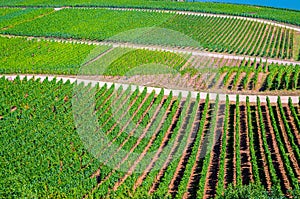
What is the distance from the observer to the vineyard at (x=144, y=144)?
35500mm

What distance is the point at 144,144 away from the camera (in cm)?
4169

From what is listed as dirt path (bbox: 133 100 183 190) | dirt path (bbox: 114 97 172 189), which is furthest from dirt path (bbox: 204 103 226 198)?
dirt path (bbox: 114 97 172 189)

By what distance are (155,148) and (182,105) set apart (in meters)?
11.1

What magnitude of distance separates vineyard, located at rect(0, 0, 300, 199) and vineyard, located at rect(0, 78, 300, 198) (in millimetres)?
121

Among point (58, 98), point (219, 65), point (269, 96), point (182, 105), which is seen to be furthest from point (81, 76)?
point (269, 96)

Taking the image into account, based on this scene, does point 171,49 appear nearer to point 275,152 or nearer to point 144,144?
point 144,144

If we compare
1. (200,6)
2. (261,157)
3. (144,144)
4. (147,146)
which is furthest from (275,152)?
(200,6)

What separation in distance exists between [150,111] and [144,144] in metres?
7.38

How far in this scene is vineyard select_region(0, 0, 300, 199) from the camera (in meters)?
36.0

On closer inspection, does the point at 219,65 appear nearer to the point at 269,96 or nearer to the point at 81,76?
the point at 269,96

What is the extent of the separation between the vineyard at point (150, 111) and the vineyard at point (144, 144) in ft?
0.40

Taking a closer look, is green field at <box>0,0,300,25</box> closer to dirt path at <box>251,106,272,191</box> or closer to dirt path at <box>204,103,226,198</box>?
dirt path at <box>251,106,272,191</box>

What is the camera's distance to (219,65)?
2559 inches

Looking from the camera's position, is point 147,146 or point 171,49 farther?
point 171,49
